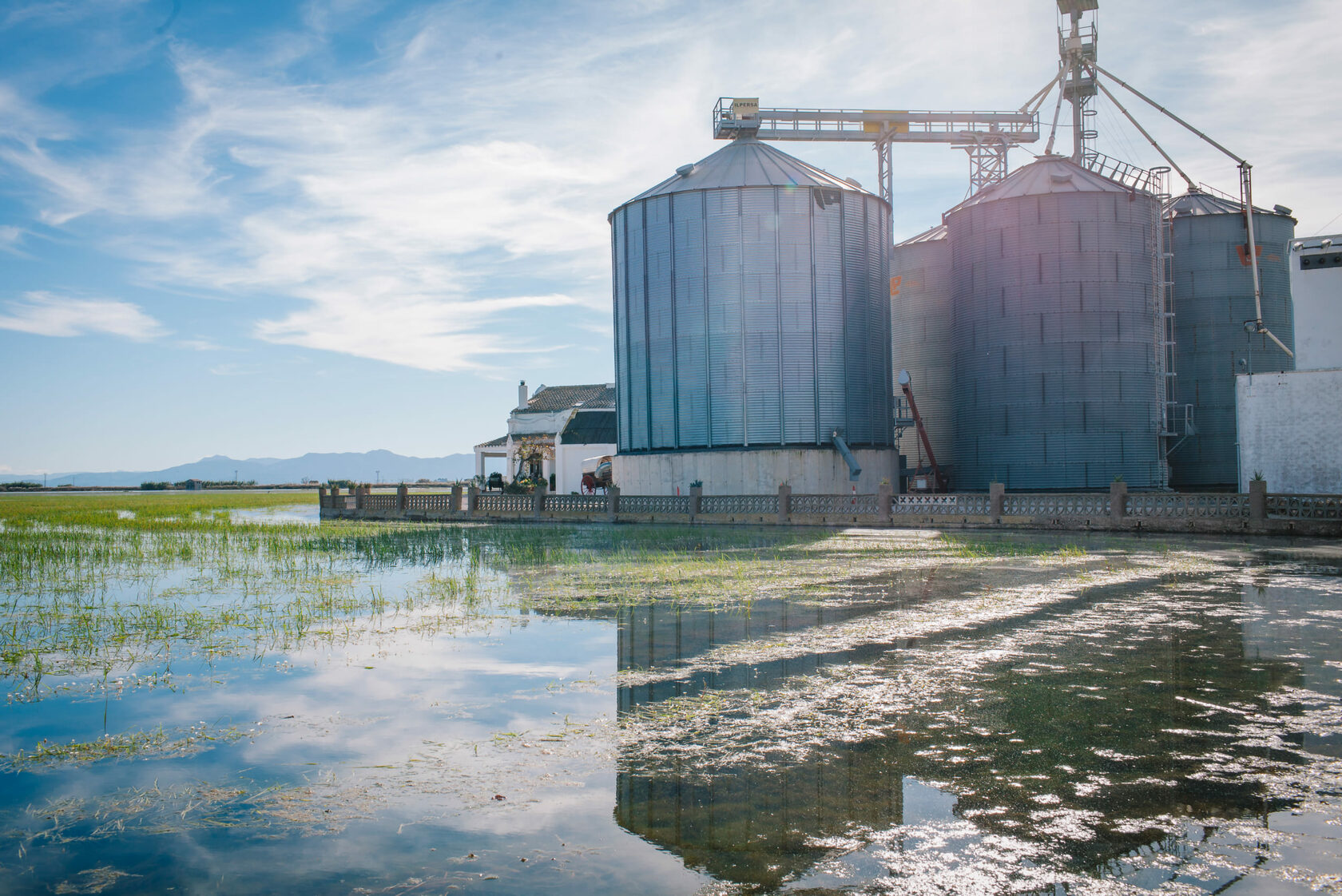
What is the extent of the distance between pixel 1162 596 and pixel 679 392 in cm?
3126

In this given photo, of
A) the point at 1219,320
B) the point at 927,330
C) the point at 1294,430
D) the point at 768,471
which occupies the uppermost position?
the point at 927,330

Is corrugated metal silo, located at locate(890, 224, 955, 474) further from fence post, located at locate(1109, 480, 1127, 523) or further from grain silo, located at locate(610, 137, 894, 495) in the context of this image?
fence post, located at locate(1109, 480, 1127, 523)

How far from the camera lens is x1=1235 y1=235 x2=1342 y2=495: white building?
32031 mm

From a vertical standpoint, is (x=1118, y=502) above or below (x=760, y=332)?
below

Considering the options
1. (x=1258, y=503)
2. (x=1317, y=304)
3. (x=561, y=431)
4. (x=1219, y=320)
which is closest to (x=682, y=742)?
(x=1258, y=503)

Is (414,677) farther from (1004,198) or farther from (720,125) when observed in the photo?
(720,125)

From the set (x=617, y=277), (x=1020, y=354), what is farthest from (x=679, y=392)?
(x=1020, y=354)

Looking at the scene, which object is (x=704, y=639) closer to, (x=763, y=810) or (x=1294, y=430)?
(x=763, y=810)

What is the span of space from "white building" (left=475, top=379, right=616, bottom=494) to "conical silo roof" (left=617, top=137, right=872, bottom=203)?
67.7 ft

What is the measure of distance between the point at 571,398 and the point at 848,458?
3387 cm

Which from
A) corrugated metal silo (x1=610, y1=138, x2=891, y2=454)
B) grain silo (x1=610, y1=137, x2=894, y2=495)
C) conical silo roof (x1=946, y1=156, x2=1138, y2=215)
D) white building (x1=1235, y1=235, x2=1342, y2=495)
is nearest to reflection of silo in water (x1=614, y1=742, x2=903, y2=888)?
white building (x1=1235, y1=235, x2=1342, y2=495)

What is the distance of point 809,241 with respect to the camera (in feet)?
148

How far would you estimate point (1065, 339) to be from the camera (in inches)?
1753

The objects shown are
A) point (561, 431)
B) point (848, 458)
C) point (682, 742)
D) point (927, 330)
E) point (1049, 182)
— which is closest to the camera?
point (682, 742)
